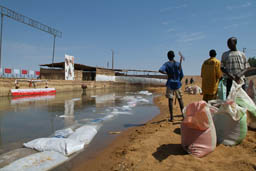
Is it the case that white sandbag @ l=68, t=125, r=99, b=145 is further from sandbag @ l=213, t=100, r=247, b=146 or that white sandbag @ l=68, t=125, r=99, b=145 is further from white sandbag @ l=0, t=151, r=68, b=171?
sandbag @ l=213, t=100, r=247, b=146

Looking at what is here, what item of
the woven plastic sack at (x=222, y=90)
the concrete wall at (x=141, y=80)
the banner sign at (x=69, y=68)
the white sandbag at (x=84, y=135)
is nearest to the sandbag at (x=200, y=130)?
the woven plastic sack at (x=222, y=90)

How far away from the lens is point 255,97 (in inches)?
129

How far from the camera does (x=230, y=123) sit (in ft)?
6.58

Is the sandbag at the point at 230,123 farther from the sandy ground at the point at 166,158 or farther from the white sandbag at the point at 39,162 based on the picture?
the white sandbag at the point at 39,162

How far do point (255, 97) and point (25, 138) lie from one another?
4287 millimetres

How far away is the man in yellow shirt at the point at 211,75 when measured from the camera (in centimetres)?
311

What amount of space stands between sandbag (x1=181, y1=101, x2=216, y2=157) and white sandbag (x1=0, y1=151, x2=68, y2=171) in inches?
59.3

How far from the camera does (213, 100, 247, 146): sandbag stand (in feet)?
6.35

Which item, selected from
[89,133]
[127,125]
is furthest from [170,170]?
[127,125]

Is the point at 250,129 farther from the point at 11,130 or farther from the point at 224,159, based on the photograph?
the point at 11,130

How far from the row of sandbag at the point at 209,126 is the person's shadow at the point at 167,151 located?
0.42 ft

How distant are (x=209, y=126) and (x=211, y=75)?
1.61 meters

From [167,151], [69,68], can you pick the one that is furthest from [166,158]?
[69,68]

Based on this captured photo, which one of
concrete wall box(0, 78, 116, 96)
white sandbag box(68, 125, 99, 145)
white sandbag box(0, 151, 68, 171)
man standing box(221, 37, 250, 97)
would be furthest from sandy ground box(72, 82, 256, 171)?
concrete wall box(0, 78, 116, 96)
